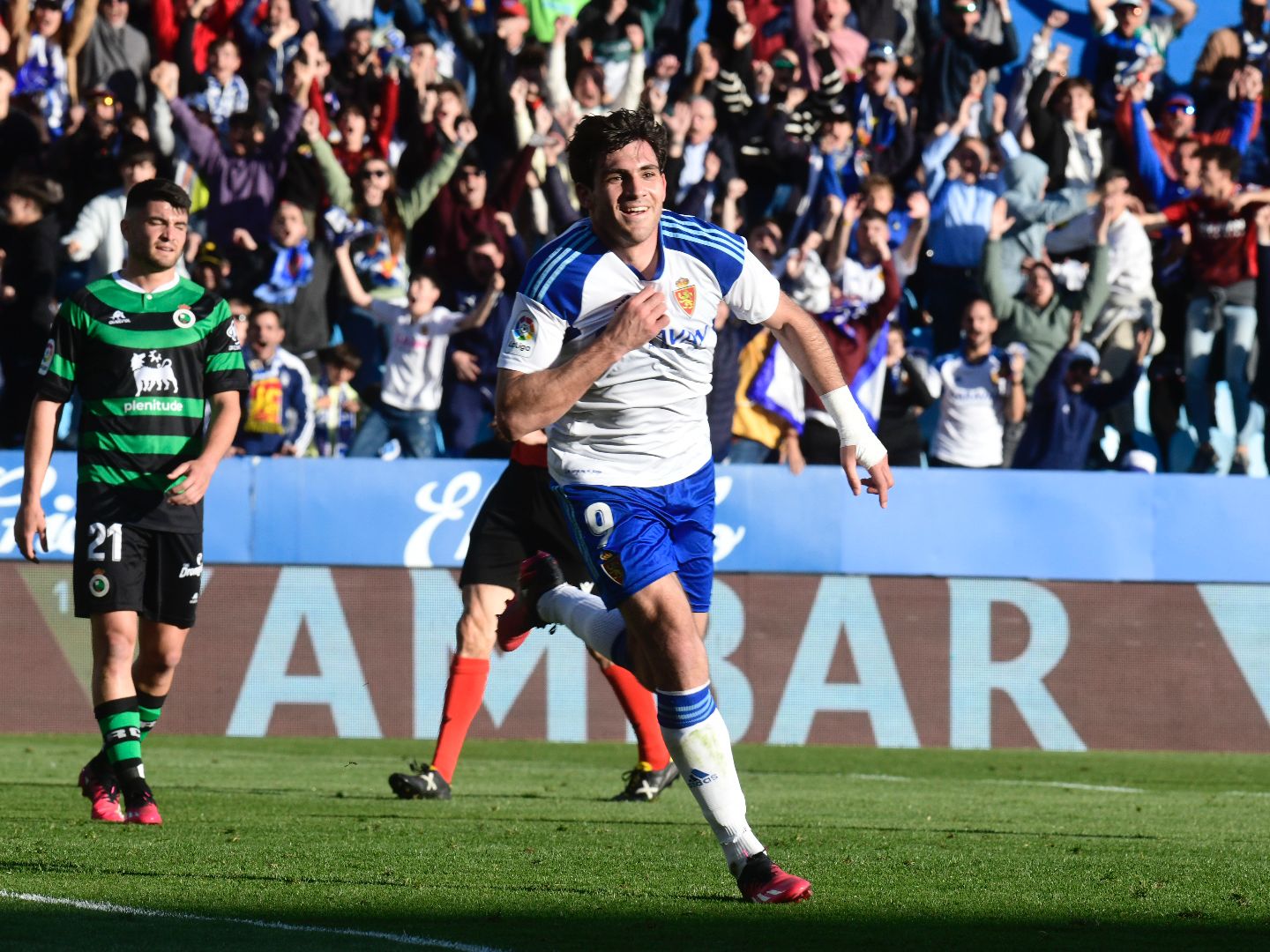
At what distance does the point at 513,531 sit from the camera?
8.90 meters

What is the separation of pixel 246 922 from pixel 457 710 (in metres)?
4.13

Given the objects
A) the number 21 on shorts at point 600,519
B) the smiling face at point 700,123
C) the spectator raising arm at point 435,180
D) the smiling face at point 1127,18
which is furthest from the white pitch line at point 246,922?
the smiling face at point 1127,18

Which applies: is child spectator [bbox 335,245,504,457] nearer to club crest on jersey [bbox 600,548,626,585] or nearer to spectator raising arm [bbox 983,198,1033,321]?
spectator raising arm [bbox 983,198,1033,321]

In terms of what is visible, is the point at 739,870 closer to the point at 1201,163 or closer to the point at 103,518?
the point at 103,518

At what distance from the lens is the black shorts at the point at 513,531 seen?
29.1 feet

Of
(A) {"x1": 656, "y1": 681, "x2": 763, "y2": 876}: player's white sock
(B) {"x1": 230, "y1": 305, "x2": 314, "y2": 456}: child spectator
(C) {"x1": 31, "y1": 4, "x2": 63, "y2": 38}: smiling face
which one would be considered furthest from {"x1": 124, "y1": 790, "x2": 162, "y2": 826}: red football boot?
(C) {"x1": 31, "y1": 4, "x2": 63, "y2": 38}: smiling face

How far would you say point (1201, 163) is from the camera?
15.7 m

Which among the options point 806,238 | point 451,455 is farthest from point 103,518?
point 806,238

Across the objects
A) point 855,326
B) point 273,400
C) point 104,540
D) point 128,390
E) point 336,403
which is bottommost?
point 336,403

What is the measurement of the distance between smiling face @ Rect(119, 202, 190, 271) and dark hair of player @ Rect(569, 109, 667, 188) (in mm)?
2295

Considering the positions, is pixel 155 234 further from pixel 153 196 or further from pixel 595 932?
pixel 595 932

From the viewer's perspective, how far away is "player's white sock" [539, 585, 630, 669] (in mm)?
5867

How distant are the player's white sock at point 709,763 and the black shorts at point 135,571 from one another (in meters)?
2.62

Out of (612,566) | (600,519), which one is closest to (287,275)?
(600,519)
